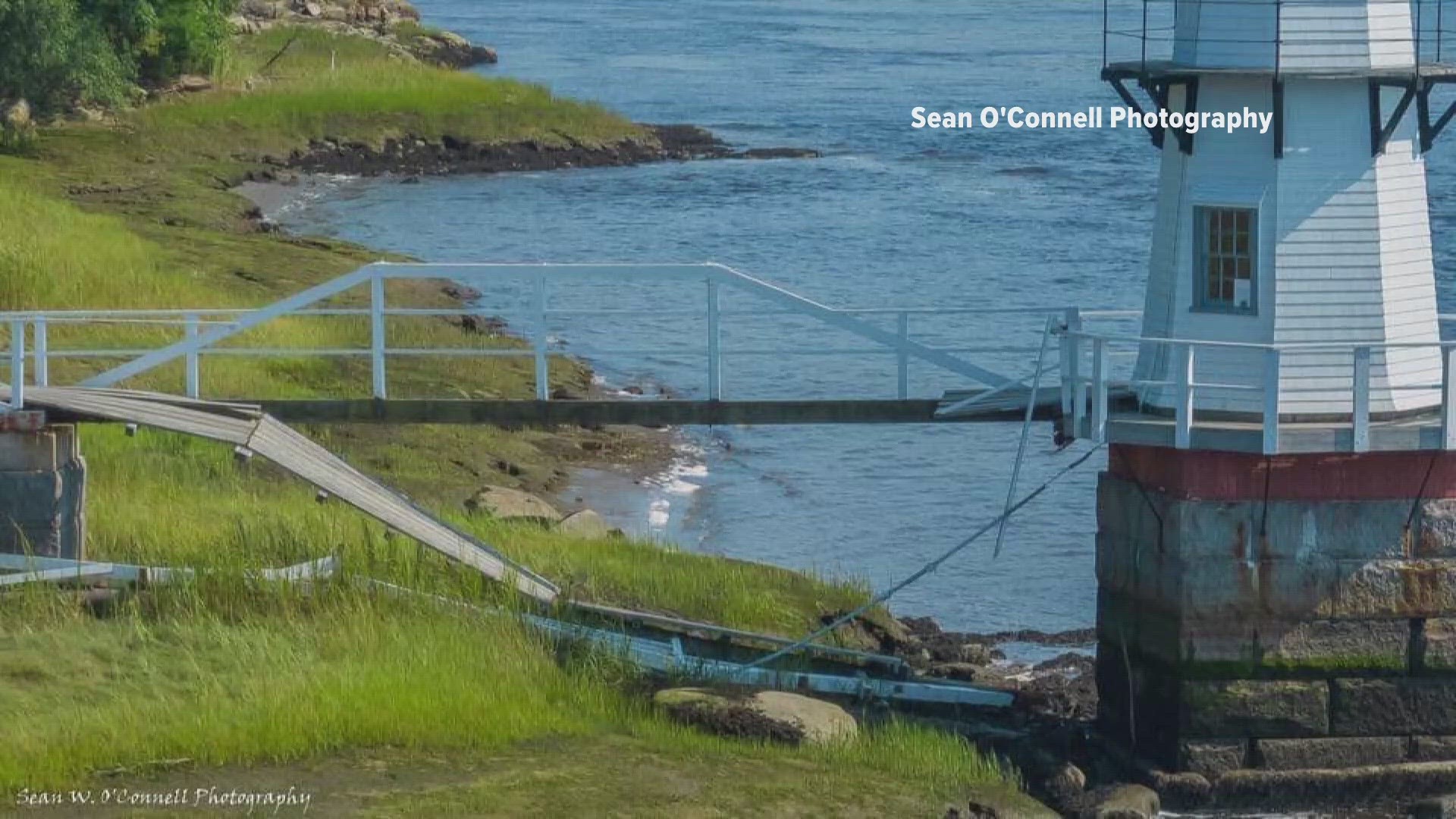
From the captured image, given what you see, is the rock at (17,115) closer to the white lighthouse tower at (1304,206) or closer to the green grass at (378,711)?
the green grass at (378,711)

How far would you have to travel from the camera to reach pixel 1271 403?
1783 cm

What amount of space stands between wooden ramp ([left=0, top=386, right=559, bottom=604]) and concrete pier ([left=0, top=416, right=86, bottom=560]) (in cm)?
27

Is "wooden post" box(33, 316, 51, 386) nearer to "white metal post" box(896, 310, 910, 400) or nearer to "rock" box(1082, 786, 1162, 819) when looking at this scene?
"white metal post" box(896, 310, 910, 400)

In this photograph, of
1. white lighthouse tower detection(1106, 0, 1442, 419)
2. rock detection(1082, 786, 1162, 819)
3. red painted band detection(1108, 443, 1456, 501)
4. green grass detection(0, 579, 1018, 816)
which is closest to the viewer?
green grass detection(0, 579, 1018, 816)

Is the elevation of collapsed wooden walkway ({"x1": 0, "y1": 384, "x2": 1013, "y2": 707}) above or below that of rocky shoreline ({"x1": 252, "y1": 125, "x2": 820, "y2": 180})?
below

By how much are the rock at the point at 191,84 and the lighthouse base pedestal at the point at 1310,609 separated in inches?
1838

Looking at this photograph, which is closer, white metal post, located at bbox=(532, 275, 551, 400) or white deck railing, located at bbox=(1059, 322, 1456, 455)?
white deck railing, located at bbox=(1059, 322, 1456, 455)

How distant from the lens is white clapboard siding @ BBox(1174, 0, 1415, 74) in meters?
18.6

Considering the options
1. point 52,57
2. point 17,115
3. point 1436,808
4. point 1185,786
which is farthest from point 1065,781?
point 17,115

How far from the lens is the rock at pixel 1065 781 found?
17562 millimetres

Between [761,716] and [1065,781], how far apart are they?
8.10 feet

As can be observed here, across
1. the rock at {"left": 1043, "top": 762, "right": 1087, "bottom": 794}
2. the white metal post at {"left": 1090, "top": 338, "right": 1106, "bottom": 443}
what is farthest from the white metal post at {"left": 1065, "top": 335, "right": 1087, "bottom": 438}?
the rock at {"left": 1043, "top": 762, "right": 1087, "bottom": 794}

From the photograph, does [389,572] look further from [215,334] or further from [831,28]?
[831,28]

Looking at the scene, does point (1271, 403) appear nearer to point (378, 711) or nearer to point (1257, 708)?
point (1257, 708)
